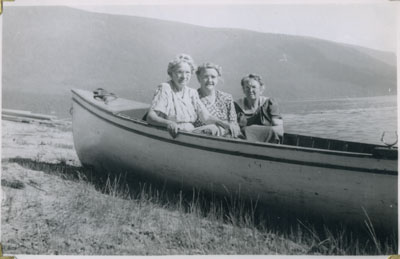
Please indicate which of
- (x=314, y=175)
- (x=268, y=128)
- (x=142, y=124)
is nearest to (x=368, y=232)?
(x=314, y=175)

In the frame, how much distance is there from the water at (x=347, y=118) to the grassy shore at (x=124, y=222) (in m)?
0.93

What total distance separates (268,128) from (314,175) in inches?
25.7

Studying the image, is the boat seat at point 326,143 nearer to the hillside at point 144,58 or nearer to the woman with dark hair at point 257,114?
the woman with dark hair at point 257,114

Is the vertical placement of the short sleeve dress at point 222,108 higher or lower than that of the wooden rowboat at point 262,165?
higher

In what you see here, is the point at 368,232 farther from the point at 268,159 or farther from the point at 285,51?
the point at 285,51

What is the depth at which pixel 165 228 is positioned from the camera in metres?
3.32

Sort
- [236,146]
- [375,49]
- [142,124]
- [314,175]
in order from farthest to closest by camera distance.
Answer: [375,49] → [142,124] → [236,146] → [314,175]

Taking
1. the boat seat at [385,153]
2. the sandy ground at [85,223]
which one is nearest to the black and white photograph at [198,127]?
the sandy ground at [85,223]

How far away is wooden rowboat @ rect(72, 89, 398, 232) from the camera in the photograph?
9.41 feet

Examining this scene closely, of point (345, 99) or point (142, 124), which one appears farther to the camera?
point (345, 99)

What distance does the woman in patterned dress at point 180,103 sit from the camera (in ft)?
11.1

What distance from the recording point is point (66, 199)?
3.50 metres

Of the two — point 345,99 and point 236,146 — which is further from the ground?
point 345,99

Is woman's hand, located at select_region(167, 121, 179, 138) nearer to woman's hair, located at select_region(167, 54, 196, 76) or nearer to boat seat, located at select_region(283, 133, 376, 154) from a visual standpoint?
woman's hair, located at select_region(167, 54, 196, 76)
